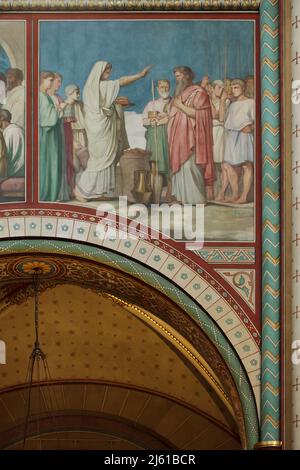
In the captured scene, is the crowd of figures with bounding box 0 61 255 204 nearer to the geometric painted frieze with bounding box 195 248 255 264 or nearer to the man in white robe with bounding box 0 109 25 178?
the man in white robe with bounding box 0 109 25 178

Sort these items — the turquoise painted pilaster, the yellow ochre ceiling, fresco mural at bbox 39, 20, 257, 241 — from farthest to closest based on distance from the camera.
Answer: the yellow ochre ceiling, fresco mural at bbox 39, 20, 257, 241, the turquoise painted pilaster

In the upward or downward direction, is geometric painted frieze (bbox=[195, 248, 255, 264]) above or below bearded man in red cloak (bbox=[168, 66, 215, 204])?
below

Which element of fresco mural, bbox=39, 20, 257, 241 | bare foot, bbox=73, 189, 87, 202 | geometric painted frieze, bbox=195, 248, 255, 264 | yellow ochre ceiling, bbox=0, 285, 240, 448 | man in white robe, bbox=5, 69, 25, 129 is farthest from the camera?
yellow ochre ceiling, bbox=0, 285, 240, 448

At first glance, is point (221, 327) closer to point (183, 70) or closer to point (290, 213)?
point (290, 213)

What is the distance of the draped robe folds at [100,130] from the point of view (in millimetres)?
20578

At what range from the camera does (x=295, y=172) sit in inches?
790

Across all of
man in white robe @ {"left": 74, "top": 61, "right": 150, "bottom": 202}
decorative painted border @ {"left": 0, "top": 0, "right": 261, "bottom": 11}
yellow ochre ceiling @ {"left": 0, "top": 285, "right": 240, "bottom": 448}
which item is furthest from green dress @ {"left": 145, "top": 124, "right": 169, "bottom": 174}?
yellow ochre ceiling @ {"left": 0, "top": 285, "right": 240, "bottom": 448}

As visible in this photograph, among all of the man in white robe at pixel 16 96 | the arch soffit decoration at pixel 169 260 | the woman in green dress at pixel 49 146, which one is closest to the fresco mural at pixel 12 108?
the man in white robe at pixel 16 96

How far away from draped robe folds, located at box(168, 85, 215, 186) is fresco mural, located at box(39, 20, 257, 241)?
1 centimetres

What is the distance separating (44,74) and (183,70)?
5.46 feet

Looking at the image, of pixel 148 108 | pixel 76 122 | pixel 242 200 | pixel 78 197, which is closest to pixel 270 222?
pixel 242 200

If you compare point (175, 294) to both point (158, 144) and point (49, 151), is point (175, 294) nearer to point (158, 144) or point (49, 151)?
point (158, 144)

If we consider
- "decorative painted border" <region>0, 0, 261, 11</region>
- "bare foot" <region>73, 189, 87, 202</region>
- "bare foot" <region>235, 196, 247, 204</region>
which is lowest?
"bare foot" <region>235, 196, 247, 204</region>

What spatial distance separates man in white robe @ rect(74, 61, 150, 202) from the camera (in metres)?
20.6
